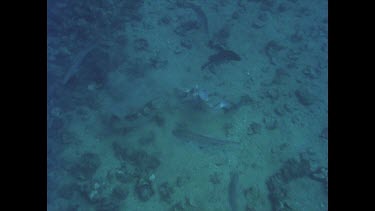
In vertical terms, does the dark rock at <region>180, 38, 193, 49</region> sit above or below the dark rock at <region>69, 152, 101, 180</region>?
above

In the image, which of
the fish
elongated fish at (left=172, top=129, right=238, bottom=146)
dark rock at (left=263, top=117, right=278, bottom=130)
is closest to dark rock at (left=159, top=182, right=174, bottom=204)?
elongated fish at (left=172, top=129, right=238, bottom=146)

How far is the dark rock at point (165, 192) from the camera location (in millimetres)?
4812

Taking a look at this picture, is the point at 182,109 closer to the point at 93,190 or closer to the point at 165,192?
the point at 165,192

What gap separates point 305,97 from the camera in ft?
22.0

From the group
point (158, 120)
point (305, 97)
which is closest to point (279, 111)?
point (305, 97)

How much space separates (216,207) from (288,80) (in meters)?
4.21

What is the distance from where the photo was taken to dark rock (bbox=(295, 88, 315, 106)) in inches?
261

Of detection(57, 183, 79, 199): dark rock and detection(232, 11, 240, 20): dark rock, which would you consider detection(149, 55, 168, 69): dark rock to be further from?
detection(57, 183, 79, 199): dark rock

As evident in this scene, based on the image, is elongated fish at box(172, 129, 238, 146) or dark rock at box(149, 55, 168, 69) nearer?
elongated fish at box(172, 129, 238, 146)

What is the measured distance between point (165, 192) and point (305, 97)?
4410mm

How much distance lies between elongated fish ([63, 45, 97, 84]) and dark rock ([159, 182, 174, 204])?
383 cm

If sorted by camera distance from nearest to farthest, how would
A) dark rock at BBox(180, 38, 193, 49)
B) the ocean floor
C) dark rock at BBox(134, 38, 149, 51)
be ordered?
the ocean floor < dark rock at BBox(134, 38, 149, 51) < dark rock at BBox(180, 38, 193, 49)
